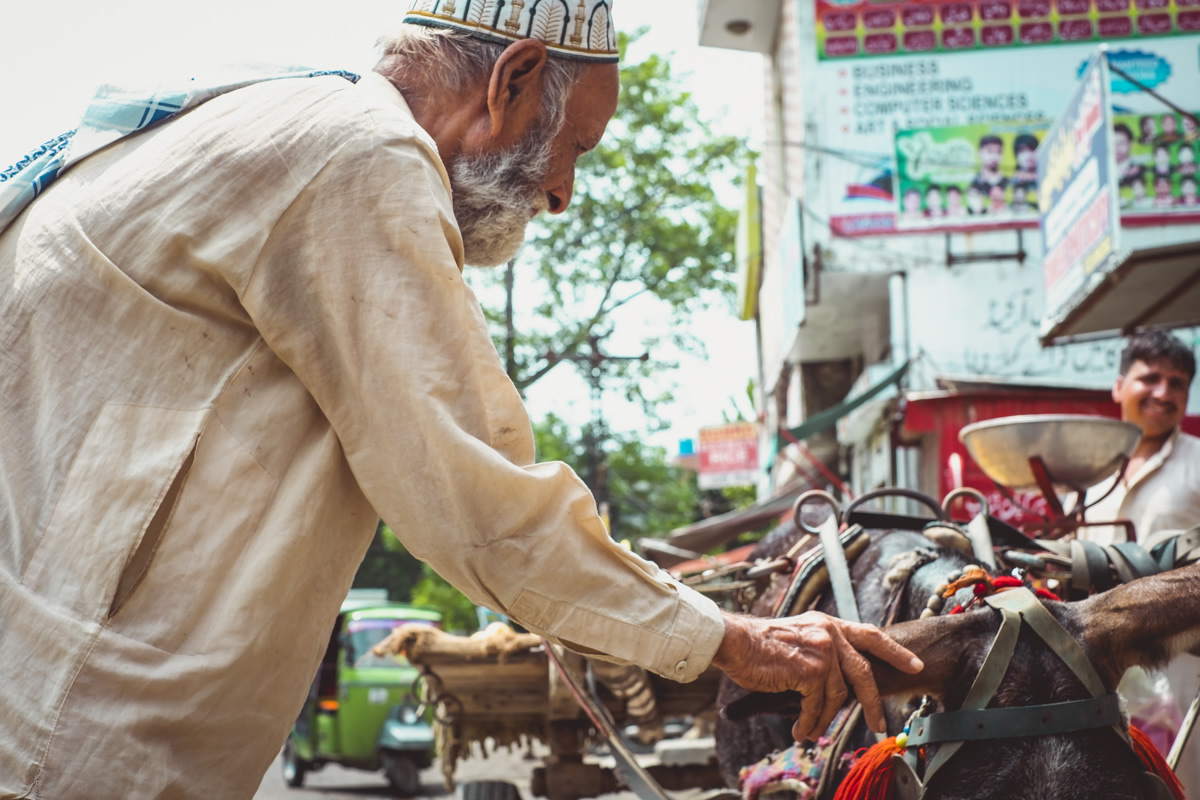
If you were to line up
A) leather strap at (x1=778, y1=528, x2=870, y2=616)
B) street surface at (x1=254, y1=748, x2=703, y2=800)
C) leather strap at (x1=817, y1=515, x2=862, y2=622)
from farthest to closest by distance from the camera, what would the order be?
street surface at (x1=254, y1=748, x2=703, y2=800), leather strap at (x1=778, y1=528, x2=870, y2=616), leather strap at (x1=817, y1=515, x2=862, y2=622)

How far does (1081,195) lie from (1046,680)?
7820 mm

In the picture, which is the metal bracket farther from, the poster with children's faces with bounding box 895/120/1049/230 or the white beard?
the white beard

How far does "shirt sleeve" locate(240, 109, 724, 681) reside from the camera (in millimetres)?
1496

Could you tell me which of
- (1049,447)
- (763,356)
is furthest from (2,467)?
(763,356)

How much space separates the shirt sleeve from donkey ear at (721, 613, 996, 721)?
49 centimetres

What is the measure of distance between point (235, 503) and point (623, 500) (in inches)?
1101

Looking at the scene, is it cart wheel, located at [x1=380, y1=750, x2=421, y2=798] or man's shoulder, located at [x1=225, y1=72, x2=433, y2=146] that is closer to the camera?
man's shoulder, located at [x1=225, y1=72, x2=433, y2=146]

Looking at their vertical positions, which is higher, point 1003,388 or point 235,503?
point 235,503

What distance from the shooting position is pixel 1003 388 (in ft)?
37.9

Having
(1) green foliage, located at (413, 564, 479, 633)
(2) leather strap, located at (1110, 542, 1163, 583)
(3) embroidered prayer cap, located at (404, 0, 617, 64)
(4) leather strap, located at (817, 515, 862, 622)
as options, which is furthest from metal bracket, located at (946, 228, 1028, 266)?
(3) embroidered prayer cap, located at (404, 0, 617, 64)


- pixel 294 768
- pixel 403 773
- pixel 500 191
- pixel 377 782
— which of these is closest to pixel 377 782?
pixel 377 782

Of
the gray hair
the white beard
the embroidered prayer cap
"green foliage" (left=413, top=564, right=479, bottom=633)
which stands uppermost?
the embroidered prayer cap

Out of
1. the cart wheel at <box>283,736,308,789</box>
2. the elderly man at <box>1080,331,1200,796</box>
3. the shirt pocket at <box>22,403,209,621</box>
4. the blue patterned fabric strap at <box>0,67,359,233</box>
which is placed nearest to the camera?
the shirt pocket at <box>22,403,209,621</box>

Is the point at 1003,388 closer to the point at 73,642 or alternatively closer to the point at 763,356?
the point at 73,642
